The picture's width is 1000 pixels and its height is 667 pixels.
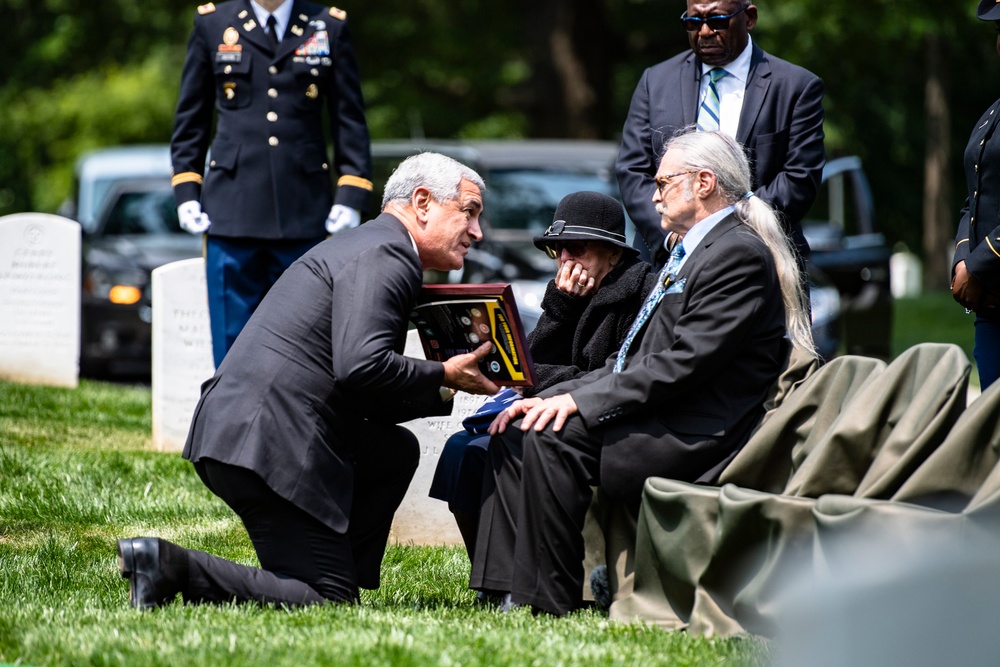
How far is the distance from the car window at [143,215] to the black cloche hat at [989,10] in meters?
9.65

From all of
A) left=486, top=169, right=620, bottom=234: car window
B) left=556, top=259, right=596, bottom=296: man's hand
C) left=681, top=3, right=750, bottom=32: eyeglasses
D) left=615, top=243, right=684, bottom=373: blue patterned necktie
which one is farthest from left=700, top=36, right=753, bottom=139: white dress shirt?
left=486, top=169, right=620, bottom=234: car window

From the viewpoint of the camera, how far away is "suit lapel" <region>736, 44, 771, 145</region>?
5.75 metres

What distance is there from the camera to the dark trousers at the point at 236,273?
6871 mm

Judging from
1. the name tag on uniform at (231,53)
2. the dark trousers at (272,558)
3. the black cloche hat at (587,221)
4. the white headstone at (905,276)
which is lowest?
the white headstone at (905,276)

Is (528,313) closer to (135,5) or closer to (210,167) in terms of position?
(210,167)

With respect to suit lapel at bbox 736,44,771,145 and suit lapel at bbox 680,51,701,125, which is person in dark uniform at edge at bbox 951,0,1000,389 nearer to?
suit lapel at bbox 736,44,771,145

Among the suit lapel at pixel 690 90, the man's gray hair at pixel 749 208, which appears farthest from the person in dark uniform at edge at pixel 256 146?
the man's gray hair at pixel 749 208

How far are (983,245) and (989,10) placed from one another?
34.1 inches

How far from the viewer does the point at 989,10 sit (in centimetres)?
508

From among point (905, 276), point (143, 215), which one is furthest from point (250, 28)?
point (905, 276)

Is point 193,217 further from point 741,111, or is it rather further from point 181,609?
point 181,609

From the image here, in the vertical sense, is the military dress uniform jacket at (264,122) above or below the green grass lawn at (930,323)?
above

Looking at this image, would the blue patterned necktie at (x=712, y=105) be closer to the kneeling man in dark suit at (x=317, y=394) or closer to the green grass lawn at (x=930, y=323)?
the kneeling man in dark suit at (x=317, y=394)

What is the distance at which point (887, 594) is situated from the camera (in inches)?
73.4
